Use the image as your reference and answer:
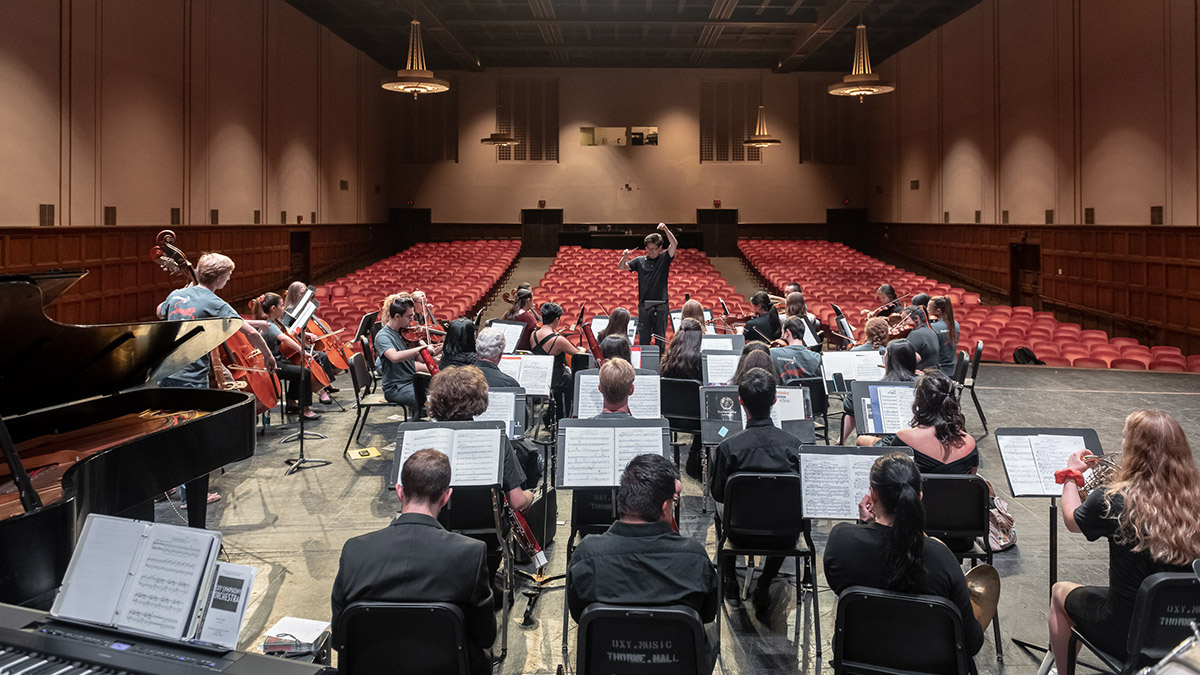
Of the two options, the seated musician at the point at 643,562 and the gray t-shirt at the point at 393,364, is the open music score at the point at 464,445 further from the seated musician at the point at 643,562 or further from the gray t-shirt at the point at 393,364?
the gray t-shirt at the point at 393,364

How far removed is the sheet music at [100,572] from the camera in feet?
6.62

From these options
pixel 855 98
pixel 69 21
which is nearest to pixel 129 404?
pixel 69 21

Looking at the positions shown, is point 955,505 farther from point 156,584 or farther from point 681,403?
point 156,584

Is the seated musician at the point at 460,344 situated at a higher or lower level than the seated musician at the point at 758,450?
higher

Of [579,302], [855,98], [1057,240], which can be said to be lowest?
[579,302]

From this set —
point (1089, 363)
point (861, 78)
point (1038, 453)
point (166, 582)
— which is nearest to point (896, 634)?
point (1038, 453)

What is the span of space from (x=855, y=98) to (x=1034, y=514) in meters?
19.5

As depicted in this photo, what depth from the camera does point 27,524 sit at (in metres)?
2.76

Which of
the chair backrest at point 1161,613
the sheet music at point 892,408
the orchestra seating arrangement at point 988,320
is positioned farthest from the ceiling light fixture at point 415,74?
the chair backrest at point 1161,613

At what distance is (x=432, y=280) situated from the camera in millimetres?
15164

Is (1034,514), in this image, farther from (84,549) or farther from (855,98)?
(855,98)

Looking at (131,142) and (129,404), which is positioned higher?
(131,142)

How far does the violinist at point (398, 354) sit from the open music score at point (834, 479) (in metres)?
3.62

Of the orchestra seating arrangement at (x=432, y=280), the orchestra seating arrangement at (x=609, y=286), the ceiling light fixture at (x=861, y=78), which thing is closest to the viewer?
the orchestra seating arrangement at (x=432, y=280)
